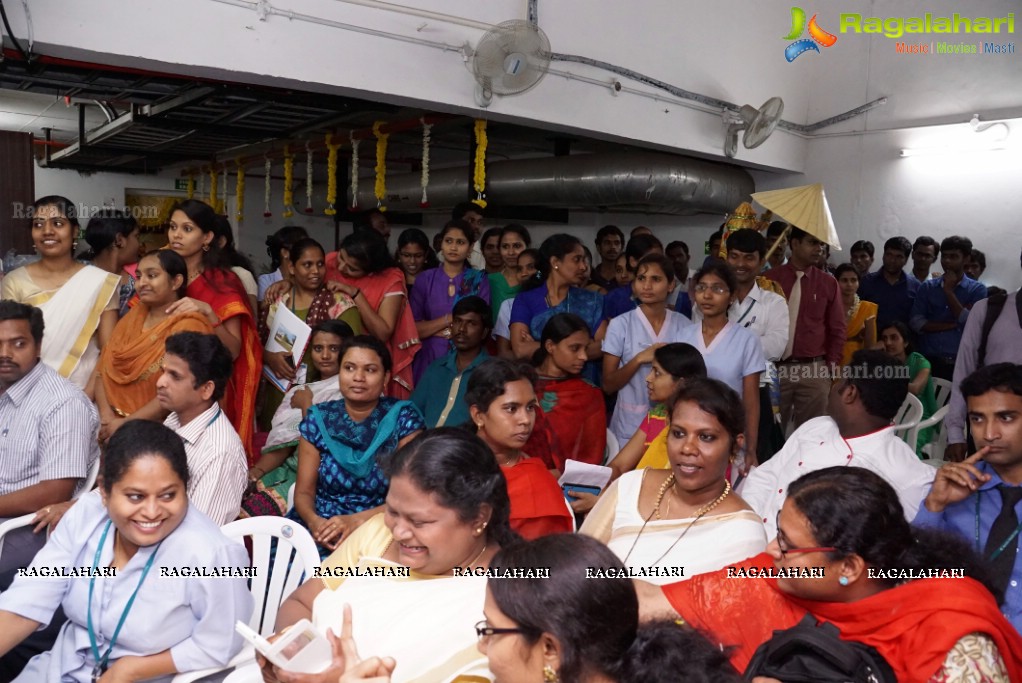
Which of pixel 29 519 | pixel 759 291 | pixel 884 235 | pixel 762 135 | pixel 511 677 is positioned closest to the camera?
pixel 511 677

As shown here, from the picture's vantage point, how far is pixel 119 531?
1.87 metres

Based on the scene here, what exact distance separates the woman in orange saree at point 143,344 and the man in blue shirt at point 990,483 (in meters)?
2.40

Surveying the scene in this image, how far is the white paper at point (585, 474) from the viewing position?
258 cm

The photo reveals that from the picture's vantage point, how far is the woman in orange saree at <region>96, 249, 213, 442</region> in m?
2.96

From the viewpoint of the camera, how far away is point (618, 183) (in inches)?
243

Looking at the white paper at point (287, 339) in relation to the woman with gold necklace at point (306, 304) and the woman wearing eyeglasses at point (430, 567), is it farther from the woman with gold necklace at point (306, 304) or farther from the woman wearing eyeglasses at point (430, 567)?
the woman wearing eyeglasses at point (430, 567)

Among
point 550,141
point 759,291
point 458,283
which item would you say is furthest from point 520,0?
point 550,141

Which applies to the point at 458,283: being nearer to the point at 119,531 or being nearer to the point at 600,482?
the point at 600,482

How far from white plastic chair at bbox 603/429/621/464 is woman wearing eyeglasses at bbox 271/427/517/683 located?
1.55m

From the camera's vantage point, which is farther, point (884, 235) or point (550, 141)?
point (550, 141)

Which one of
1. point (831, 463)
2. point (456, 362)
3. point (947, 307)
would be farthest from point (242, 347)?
point (947, 307)

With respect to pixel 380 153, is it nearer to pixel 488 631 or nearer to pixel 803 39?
pixel 803 39

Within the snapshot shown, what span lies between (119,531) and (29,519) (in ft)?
2.41

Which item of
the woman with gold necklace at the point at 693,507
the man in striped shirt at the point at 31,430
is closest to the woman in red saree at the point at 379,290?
the man in striped shirt at the point at 31,430
